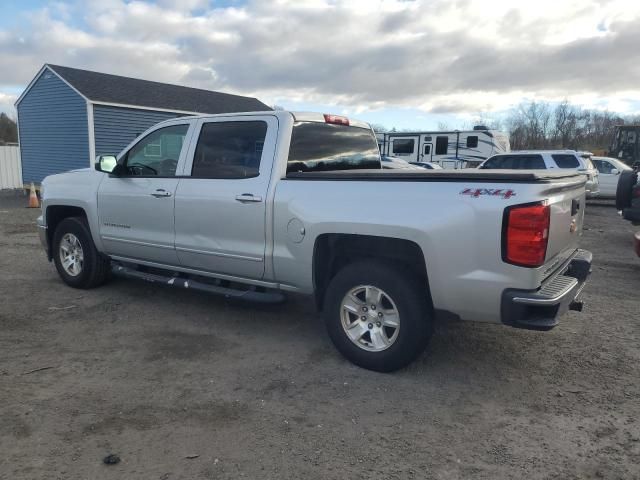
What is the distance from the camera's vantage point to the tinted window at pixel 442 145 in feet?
81.8

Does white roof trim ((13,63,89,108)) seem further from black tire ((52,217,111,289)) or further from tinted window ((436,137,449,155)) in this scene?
tinted window ((436,137,449,155))

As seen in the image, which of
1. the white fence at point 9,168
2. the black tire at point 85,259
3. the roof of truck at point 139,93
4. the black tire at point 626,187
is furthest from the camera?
the white fence at point 9,168

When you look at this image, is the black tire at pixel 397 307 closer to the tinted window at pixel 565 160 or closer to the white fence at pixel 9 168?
the tinted window at pixel 565 160

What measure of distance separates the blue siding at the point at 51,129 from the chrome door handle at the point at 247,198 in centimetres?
1607

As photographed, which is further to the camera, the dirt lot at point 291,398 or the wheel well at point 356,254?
the wheel well at point 356,254

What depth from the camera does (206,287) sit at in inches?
195

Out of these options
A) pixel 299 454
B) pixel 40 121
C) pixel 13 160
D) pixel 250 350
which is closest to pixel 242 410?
pixel 299 454

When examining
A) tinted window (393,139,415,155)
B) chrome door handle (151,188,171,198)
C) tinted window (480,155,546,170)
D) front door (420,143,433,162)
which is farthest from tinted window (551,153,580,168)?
chrome door handle (151,188,171,198)

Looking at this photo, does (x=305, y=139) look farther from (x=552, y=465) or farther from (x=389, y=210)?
(x=552, y=465)

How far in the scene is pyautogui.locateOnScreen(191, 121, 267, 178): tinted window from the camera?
182 inches

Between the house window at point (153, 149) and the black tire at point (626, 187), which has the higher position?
the house window at point (153, 149)

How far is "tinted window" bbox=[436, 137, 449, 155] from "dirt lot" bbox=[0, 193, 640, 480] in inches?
790

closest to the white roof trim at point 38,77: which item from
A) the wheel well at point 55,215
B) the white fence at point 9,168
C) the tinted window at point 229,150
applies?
the white fence at point 9,168

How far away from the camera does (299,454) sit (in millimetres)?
2979
